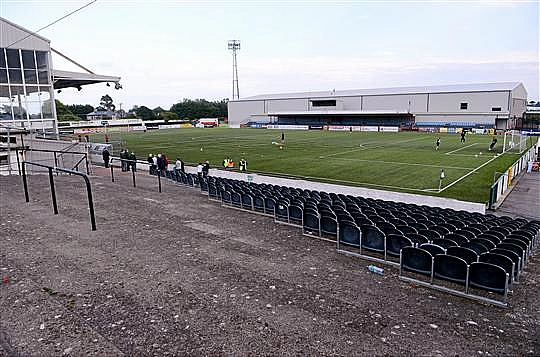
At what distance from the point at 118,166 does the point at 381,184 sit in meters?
19.3

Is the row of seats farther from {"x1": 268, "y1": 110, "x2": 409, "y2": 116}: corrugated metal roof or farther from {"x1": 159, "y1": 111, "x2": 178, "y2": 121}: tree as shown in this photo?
{"x1": 159, "y1": 111, "x2": 178, "y2": 121}: tree

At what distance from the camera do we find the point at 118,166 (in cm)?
2953

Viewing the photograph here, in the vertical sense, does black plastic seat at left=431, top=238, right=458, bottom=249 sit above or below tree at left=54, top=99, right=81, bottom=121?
below

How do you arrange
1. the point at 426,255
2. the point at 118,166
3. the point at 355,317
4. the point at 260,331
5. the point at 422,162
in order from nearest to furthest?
the point at 260,331 → the point at 355,317 → the point at 426,255 → the point at 118,166 → the point at 422,162

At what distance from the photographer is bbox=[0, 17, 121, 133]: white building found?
25.4 meters

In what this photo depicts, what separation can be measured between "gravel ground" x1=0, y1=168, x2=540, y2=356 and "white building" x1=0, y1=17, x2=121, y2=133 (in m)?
18.2

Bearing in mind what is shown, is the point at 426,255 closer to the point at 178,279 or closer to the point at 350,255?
the point at 350,255

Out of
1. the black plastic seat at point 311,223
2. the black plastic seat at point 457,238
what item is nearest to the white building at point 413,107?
the black plastic seat at point 311,223

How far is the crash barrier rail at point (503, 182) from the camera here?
18.3 m

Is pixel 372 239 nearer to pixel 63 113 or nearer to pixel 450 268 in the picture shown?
pixel 450 268

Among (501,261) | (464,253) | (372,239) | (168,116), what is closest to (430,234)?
(372,239)

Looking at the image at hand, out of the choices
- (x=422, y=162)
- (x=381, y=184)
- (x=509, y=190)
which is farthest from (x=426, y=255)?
(x=422, y=162)

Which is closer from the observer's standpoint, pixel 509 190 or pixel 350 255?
pixel 350 255

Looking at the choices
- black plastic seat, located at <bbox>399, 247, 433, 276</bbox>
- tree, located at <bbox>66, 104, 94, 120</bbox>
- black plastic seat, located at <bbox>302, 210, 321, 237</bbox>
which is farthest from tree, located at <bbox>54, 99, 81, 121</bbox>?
black plastic seat, located at <bbox>399, 247, 433, 276</bbox>
